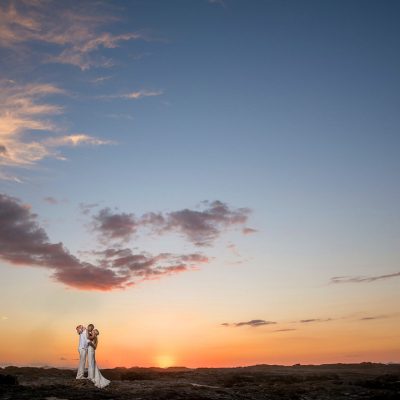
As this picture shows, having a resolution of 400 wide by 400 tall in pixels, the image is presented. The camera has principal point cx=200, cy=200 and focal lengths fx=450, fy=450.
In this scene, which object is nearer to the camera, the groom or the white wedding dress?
the white wedding dress

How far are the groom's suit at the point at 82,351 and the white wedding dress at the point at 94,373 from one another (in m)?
1.06

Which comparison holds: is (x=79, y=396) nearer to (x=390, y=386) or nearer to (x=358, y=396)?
(x=358, y=396)

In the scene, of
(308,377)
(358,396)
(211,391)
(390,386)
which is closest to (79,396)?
(211,391)

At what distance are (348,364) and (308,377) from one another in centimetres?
2741

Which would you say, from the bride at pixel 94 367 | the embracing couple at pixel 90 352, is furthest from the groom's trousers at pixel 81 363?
the bride at pixel 94 367

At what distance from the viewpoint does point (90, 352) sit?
31.3 meters

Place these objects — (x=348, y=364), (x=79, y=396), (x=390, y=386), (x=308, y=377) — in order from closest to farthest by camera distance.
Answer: (x=79, y=396), (x=390, y=386), (x=308, y=377), (x=348, y=364)

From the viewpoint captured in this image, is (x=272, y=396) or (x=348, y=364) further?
(x=348, y=364)

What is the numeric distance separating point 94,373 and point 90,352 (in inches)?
56.0

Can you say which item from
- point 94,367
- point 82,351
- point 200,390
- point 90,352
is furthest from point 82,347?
point 200,390

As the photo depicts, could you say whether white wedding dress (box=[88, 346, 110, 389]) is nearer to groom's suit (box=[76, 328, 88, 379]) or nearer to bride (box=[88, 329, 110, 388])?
bride (box=[88, 329, 110, 388])

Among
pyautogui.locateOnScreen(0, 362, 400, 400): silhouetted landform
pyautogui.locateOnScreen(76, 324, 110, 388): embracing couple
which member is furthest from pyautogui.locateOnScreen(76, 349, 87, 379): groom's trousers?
pyautogui.locateOnScreen(0, 362, 400, 400): silhouetted landform

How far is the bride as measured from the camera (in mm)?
30547

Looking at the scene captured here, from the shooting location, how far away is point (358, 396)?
2984 cm
